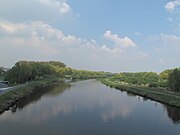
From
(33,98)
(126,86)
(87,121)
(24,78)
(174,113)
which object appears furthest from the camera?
(24,78)

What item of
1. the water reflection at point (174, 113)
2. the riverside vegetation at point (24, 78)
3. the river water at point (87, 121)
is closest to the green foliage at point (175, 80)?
the water reflection at point (174, 113)

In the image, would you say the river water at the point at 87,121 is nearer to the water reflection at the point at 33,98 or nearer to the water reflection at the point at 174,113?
the water reflection at the point at 174,113

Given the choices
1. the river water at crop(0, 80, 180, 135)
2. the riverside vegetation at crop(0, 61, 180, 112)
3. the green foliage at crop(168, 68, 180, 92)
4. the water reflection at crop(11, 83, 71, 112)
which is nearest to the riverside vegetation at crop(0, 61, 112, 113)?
the riverside vegetation at crop(0, 61, 180, 112)

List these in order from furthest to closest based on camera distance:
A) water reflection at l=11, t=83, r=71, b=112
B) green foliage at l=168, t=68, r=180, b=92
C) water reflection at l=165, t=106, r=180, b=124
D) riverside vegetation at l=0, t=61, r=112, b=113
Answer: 1. green foliage at l=168, t=68, r=180, b=92
2. riverside vegetation at l=0, t=61, r=112, b=113
3. water reflection at l=11, t=83, r=71, b=112
4. water reflection at l=165, t=106, r=180, b=124

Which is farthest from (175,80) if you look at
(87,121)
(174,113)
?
(87,121)

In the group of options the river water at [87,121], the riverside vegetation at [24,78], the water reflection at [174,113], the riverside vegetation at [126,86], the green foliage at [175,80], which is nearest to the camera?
the river water at [87,121]

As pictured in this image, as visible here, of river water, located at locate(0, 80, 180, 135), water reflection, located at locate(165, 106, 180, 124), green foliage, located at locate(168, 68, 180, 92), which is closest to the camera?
river water, located at locate(0, 80, 180, 135)

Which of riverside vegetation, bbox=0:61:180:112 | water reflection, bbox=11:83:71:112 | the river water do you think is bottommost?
the river water

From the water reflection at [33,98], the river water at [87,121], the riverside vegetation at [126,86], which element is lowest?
the river water at [87,121]

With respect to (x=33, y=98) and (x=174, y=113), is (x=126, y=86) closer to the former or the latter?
(x=33, y=98)

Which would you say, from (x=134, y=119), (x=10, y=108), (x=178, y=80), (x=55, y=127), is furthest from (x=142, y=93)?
(x=55, y=127)

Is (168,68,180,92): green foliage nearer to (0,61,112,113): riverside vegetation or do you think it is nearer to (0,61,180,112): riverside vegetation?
(0,61,180,112): riverside vegetation

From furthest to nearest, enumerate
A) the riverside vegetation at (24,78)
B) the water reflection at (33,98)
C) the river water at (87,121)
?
the riverside vegetation at (24,78) < the water reflection at (33,98) < the river water at (87,121)

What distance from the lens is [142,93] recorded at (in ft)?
165
